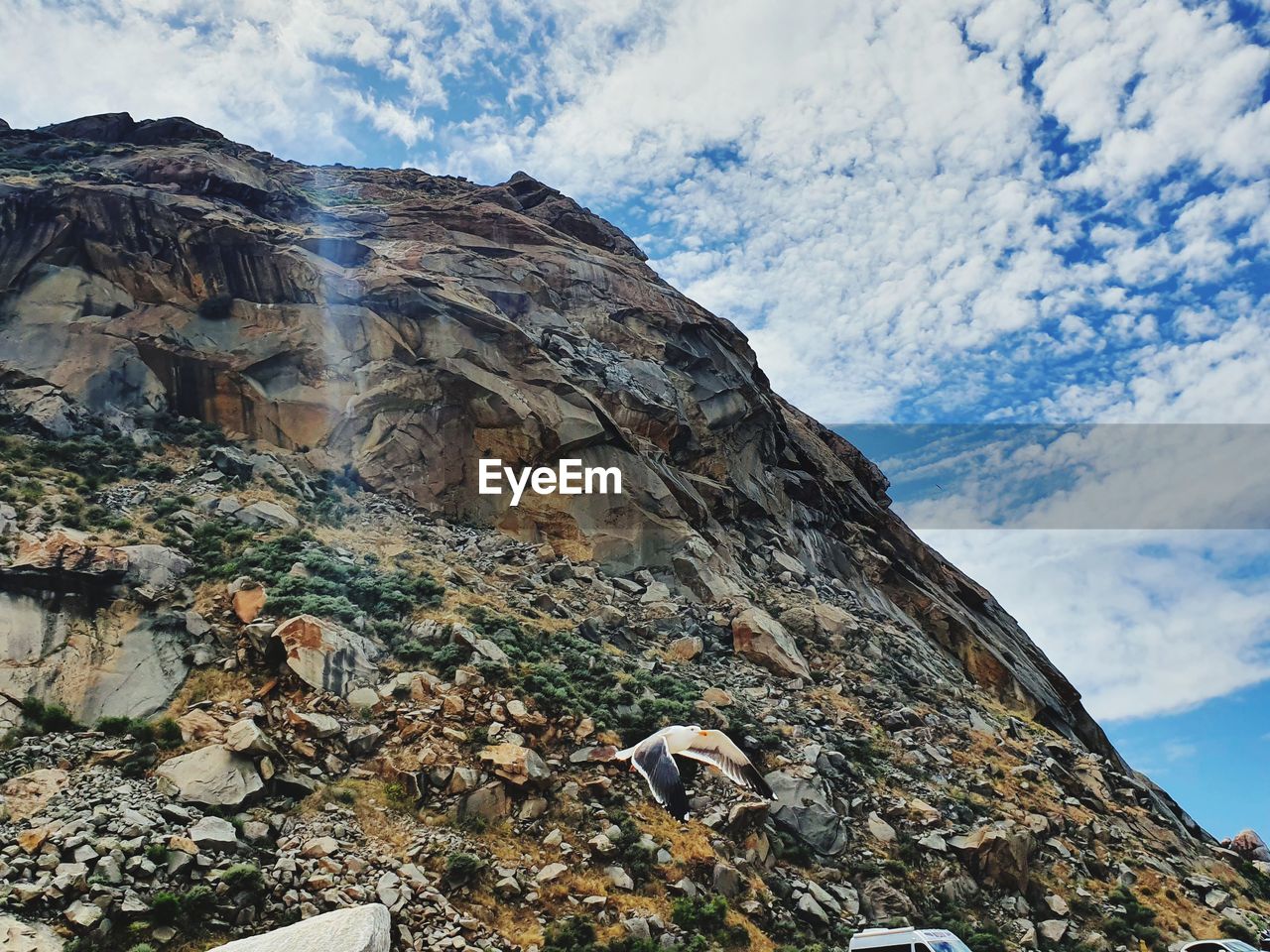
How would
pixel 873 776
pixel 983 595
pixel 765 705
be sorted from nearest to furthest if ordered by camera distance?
pixel 873 776
pixel 765 705
pixel 983 595

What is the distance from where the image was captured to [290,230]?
32.1 metres

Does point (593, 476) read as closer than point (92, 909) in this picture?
No

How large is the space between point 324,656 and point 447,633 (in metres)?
3.03

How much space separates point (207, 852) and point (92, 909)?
1.50m

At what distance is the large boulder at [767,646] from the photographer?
877 inches

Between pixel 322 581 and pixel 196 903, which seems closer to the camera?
pixel 196 903

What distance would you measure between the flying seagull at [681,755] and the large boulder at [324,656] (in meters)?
5.36

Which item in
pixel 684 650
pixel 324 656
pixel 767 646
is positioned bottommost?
pixel 324 656

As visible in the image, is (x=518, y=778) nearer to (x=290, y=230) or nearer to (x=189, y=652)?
(x=189, y=652)

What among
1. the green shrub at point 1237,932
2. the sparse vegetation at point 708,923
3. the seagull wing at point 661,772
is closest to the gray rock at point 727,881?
the sparse vegetation at point 708,923

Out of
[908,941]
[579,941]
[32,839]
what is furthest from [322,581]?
[908,941]

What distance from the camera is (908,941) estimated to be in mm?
11539

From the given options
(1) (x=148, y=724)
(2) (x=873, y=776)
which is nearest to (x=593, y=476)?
(2) (x=873, y=776)

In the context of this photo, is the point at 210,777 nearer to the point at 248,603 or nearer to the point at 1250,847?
the point at 248,603
